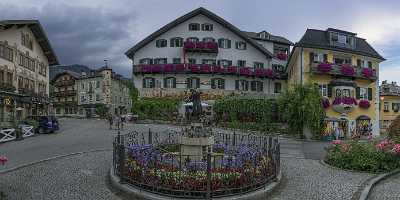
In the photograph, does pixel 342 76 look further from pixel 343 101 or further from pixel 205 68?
pixel 205 68

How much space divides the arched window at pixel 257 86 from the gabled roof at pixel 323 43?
1298cm

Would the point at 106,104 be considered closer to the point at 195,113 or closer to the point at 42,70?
the point at 42,70

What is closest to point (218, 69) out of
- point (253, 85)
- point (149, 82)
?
point (253, 85)

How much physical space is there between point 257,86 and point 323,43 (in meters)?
13.9

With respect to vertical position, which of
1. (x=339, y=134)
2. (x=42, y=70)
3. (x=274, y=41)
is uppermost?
(x=274, y=41)

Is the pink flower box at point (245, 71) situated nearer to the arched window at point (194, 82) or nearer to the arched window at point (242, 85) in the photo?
the arched window at point (242, 85)

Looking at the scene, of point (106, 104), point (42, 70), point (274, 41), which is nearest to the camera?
point (42, 70)

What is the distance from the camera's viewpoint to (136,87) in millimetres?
51094

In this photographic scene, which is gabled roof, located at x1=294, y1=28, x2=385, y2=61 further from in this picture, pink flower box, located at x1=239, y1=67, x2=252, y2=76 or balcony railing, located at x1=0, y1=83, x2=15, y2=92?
balcony railing, located at x1=0, y1=83, x2=15, y2=92

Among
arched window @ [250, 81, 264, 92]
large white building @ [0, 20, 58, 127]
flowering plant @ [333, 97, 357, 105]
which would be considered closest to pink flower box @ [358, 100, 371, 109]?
flowering plant @ [333, 97, 357, 105]

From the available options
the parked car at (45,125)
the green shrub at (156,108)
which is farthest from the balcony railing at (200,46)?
the parked car at (45,125)

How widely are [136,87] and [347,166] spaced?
38.2 metres

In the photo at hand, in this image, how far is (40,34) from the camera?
45.7m

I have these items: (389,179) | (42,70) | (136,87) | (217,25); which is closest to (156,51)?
(136,87)
